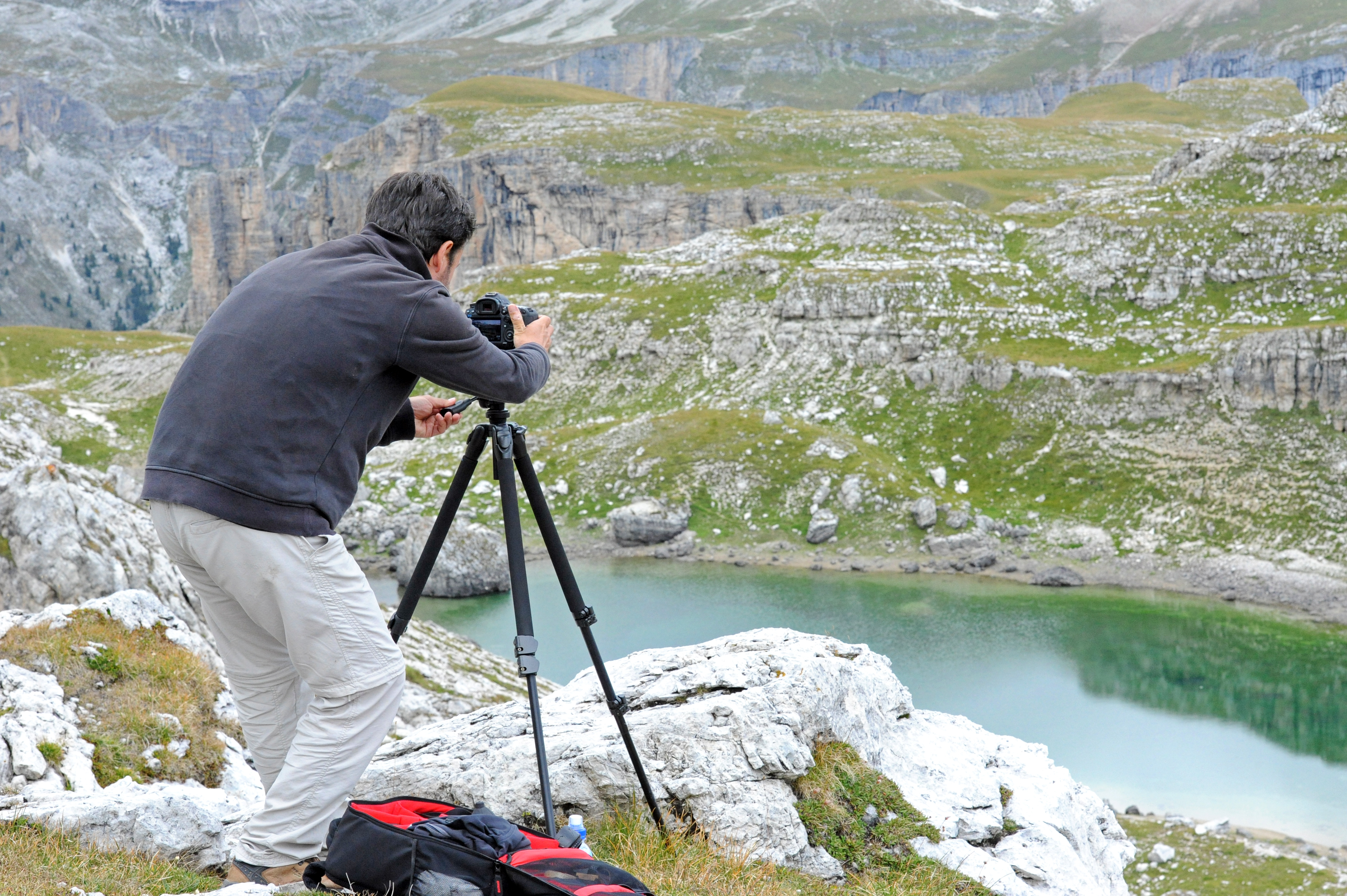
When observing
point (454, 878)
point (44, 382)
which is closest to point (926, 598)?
point (454, 878)

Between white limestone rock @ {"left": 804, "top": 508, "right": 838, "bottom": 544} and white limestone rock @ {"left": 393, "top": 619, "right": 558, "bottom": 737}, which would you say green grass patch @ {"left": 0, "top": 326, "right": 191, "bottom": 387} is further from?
white limestone rock @ {"left": 393, "top": 619, "right": 558, "bottom": 737}

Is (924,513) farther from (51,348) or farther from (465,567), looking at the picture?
(51,348)

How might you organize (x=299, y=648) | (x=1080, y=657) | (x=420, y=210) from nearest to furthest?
(x=299, y=648), (x=420, y=210), (x=1080, y=657)

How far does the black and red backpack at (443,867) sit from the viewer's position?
403 cm

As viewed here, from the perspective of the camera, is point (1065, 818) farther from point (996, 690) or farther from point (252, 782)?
point (996, 690)

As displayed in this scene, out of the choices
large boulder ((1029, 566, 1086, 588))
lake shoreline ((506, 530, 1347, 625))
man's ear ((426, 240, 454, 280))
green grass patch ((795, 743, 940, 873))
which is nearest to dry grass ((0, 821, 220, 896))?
man's ear ((426, 240, 454, 280))

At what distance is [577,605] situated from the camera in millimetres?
5676

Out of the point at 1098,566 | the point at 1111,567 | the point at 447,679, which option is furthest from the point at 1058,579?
the point at 447,679

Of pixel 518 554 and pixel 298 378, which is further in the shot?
pixel 518 554

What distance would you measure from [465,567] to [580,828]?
42789mm

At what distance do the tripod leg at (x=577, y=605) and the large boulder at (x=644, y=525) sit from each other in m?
46.8

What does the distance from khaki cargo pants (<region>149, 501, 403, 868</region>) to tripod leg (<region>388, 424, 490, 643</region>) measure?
28.9 inches

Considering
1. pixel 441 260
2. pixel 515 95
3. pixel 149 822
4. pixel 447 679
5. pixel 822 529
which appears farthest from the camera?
pixel 515 95

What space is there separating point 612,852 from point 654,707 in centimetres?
148
